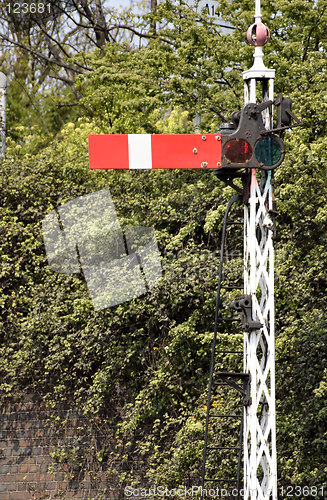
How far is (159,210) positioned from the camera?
34.1ft

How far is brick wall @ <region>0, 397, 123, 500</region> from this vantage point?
31.1ft

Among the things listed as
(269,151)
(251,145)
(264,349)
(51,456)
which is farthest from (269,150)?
(51,456)

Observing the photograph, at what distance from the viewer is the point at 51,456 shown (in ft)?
31.5

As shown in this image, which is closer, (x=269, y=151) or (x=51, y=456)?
(x=269, y=151)

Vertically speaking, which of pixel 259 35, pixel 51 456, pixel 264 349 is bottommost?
pixel 51 456

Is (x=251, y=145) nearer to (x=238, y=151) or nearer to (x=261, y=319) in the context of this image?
(x=238, y=151)

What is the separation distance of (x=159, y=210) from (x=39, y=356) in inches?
105

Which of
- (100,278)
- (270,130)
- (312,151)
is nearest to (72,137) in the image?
(100,278)

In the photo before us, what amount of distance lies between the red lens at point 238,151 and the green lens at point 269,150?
0.27ft

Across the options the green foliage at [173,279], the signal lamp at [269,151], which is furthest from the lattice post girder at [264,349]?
the green foliage at [173,279]

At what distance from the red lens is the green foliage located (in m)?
3.00

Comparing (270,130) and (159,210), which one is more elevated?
(159,210)

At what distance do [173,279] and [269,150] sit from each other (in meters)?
4.39

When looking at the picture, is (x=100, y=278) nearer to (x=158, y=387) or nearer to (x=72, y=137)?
(x=158, y=387)
